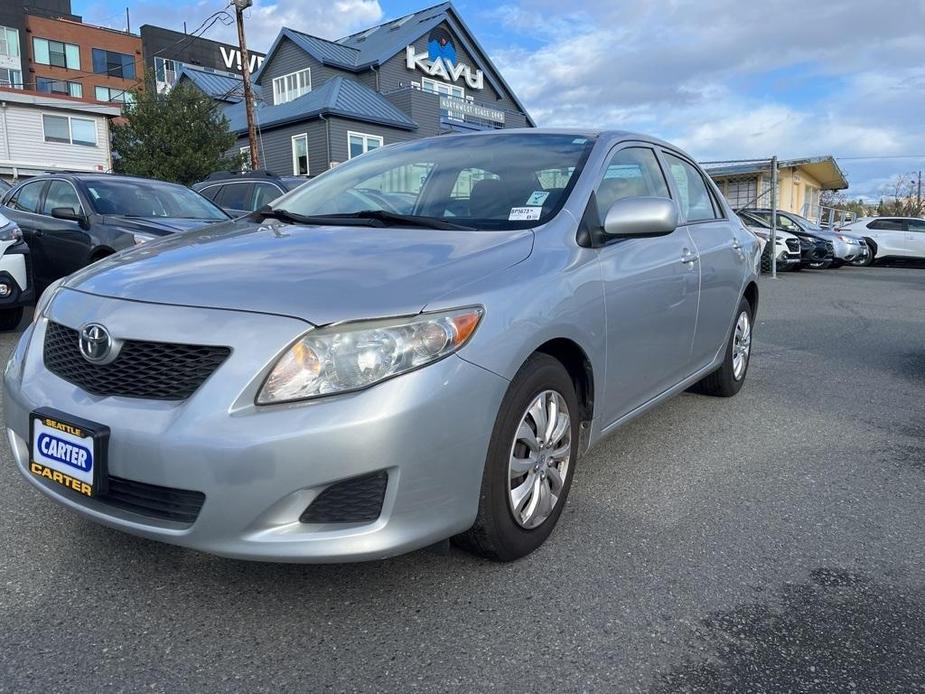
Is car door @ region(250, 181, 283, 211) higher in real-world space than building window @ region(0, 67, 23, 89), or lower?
lower

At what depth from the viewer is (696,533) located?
292cm

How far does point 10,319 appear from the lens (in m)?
6.99

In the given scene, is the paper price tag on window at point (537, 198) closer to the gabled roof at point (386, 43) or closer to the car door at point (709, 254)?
the car door at point (709, 254)

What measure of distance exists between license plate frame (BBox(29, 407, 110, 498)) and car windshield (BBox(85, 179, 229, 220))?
18.7 ft

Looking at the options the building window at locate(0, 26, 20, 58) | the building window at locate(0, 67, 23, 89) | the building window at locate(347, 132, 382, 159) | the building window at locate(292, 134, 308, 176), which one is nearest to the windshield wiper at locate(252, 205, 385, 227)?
the building window at locate(347, 132, 382, 159)

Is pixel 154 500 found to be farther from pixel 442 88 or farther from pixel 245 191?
pixel 442 88

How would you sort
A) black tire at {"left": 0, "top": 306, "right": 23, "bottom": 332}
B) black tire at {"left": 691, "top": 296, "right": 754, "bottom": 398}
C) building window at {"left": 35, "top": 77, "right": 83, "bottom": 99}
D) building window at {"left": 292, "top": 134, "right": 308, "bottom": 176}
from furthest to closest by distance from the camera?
building window at {"left": 35, "top": 77, "right": 83, "bottom": 99}
building window at {"left": 292, "top": 134, "right": 308, "bottom": 176}
black tire at {"left": 0, "top": 306, "right": 23, "bottom": 332}
black tire at {"left": 691, "top": 296, "right": 754, "bottom": 398}

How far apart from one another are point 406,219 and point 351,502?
4.45ft

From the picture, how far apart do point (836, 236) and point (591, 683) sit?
19.1m

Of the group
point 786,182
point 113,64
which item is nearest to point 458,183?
point 786,182

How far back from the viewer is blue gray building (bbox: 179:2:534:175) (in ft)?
86.3

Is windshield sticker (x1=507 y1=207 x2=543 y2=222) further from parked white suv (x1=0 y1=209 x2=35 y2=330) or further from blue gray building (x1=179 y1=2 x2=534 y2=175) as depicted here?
blue gray building (x1=179 y1=2 x2=534 y2=175)

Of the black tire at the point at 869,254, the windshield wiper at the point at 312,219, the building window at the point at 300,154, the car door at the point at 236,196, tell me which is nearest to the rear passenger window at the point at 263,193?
the car door at the point at 236,196

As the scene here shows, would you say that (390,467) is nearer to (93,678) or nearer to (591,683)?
(591,683)
